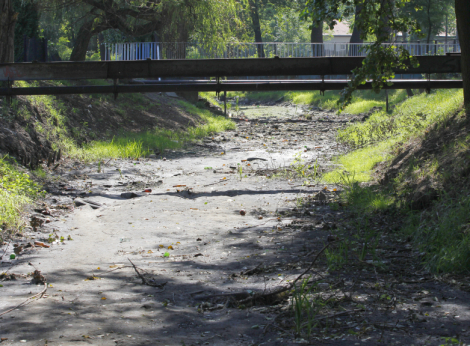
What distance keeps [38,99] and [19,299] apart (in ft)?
33.7

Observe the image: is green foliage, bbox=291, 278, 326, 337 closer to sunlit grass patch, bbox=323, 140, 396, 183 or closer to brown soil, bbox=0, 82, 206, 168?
sunlit grass patch, bbox=323, 140, 396, 183

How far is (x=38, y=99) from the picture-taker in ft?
45.3

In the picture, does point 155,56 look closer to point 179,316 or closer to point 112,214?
point 112,214

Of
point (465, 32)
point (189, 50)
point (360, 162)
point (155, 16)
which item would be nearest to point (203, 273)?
point (465, 32)

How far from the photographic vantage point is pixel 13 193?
8031 millimetres

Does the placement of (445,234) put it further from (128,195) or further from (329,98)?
(329,98)

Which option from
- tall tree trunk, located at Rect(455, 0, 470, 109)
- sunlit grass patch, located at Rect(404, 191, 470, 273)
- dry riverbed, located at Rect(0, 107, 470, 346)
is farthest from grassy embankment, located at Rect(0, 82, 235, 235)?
tall tree trunk, located at Rect(455, 0, 470, 109)

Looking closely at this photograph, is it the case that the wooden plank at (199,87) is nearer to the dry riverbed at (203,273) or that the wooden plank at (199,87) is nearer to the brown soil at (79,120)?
the brown soil at (79,120)

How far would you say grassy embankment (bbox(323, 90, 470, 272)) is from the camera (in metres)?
5.65

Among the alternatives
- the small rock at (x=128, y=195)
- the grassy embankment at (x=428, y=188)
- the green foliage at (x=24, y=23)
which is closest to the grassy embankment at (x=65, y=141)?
the small rock at (x=128, y=195)

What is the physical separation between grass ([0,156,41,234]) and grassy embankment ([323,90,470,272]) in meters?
5.16

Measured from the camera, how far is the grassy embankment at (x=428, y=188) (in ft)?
18.5

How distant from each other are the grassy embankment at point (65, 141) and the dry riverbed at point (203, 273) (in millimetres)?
462

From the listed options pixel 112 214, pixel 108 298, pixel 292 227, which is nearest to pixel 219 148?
pixel 112 214
